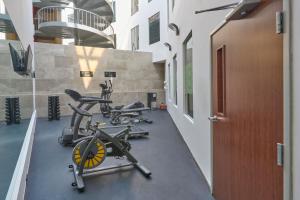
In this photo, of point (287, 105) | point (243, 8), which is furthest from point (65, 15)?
point (287, 105)

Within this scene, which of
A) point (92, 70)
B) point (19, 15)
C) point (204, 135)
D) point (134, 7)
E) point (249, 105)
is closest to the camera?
point (249, 105)

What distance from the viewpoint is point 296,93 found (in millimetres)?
1128

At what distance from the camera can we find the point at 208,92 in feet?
9.27

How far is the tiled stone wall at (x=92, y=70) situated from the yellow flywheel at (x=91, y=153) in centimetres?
664

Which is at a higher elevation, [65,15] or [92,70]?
[65,15]

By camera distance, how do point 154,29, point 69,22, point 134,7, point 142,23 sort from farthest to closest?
point 134,7 → point 142,23 → point 154,29 → point 69,22

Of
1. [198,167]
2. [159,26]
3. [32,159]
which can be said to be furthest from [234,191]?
[159,26]

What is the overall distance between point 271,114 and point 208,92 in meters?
1.48

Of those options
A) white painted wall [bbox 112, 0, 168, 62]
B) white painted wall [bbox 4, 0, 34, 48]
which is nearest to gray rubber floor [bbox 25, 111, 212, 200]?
white painted wall [bbox 4, 0, 34, 48]

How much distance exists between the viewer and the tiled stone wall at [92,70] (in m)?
9.09

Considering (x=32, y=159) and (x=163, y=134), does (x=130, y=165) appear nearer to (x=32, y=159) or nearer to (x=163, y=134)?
(x=32, y=159)

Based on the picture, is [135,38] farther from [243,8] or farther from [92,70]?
[243,8]

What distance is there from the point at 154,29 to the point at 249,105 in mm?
10726

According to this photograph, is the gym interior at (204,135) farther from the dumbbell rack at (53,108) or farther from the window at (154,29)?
the window at (154,29)
